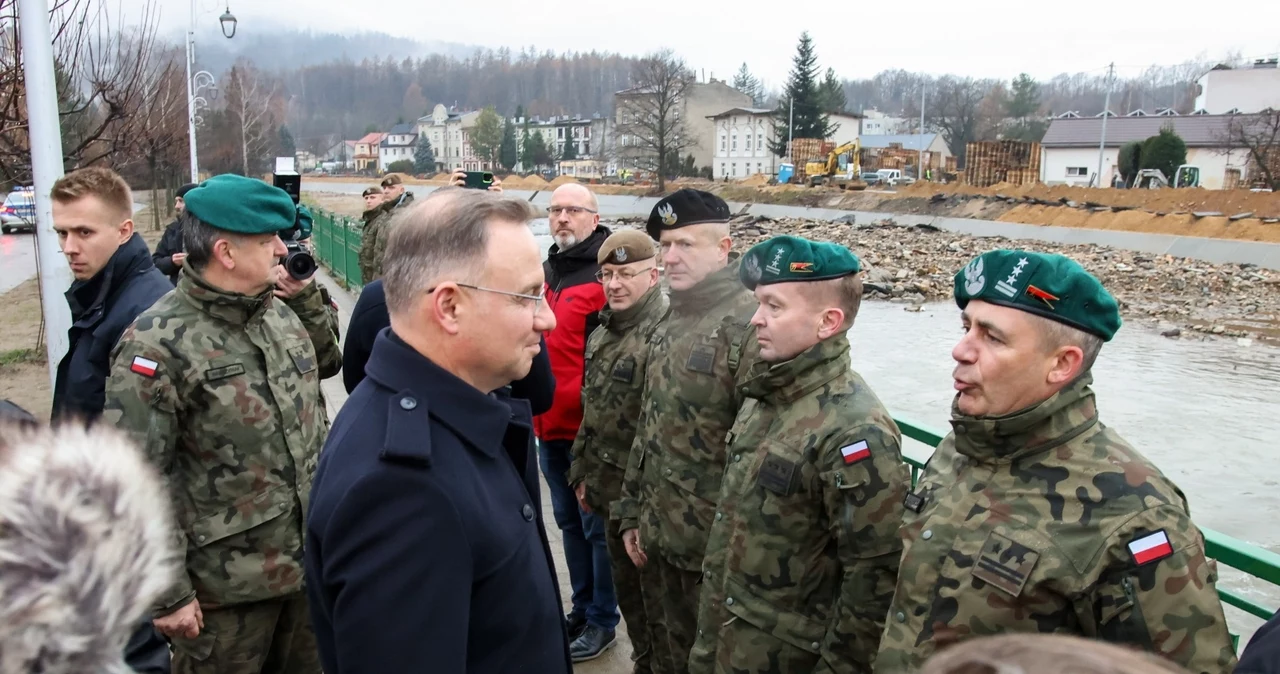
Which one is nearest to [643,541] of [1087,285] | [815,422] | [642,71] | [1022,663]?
[815,422]

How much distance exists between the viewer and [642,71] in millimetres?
72375

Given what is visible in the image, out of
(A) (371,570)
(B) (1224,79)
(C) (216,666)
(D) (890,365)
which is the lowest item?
(D) (890,365)

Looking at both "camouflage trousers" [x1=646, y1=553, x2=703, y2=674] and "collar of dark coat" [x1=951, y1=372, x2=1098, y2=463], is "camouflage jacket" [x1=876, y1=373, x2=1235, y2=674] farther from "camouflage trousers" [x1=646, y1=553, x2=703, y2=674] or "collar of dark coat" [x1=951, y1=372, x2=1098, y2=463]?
"camouflage trousers" [x1=646, y1=553, x2=703, y2=674]

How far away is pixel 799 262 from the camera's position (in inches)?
109

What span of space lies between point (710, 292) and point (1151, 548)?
2000 millimetres

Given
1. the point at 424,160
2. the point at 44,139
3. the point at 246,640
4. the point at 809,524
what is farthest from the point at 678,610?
the point at 424,160

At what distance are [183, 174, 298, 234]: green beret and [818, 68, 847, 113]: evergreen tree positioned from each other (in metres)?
75.0

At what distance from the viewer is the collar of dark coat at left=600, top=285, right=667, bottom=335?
3.88 m

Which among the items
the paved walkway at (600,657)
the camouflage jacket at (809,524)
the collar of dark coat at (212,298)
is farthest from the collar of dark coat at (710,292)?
the collar of dark coat at (212,298)

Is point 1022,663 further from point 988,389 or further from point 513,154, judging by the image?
point 513,154

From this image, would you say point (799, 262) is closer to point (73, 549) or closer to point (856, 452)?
point (856, 452)

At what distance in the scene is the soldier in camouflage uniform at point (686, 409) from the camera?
3.26 m

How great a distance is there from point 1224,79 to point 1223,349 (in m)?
63.9

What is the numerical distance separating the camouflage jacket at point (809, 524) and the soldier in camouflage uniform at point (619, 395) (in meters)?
1.05
